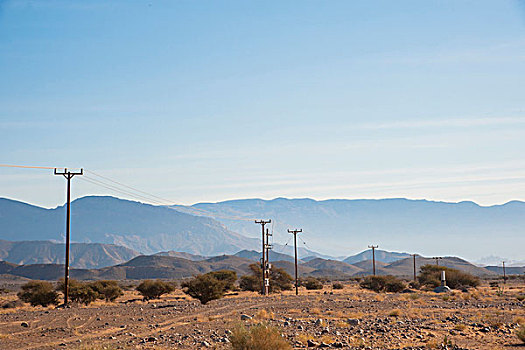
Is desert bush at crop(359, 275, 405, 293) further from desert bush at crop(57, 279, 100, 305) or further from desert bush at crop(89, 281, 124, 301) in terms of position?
desert bush at crop(57, 279, 100, 305)

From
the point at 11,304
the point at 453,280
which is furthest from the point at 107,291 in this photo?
the point at 453,280

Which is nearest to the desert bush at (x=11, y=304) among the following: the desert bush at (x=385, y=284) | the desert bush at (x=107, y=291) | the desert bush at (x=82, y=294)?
the desert bush at (x=82, y=294)

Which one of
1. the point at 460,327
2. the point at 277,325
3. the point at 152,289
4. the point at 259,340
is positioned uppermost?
the point at 259,340

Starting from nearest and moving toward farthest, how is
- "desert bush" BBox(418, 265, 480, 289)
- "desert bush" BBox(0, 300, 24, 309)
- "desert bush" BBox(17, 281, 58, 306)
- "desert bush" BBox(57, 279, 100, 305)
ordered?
"desert bush" BBox(0, 300, 24, 309) → "desert bush" BBox(17, 281, 58, 306) → "desert bush" BBox(57, 279, 100, 305) → "desert bush" BBox(418, 265, 480, 289)

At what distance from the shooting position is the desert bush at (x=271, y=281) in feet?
245

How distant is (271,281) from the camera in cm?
7769

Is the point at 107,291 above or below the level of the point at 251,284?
above

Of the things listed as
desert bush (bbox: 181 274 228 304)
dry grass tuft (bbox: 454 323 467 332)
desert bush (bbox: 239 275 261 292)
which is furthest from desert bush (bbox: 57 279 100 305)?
dry grass tuft (bbox: 454 323 467 332)

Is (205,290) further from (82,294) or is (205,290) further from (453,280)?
(453,280)

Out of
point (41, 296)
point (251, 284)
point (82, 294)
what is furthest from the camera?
point (251, 284)

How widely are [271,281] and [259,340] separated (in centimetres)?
6079

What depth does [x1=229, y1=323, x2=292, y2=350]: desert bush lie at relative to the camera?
17500 millimetres

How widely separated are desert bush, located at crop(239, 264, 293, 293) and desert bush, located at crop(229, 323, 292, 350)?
185 feet

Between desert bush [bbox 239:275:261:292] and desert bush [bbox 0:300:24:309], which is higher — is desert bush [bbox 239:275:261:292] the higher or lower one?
the lower one
